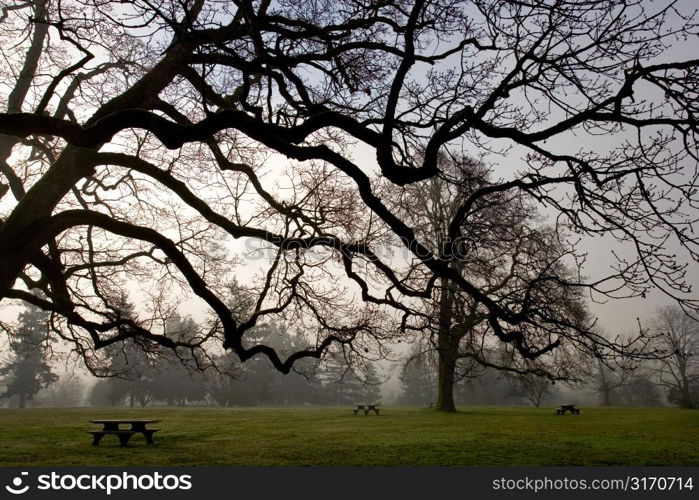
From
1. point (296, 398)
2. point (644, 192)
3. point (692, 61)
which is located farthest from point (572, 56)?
point (296, 398)

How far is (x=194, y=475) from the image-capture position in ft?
24.5

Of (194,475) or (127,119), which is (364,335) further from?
(127,119)

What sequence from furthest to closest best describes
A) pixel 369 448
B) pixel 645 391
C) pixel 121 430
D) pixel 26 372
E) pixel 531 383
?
1. pixel 645 391
2. pixel 26 372
3. pixel 121 430
4. pixel 369 448
5. pixel 531 383

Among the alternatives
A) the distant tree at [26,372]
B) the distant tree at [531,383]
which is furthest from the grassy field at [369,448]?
the distant tree at [26,372]

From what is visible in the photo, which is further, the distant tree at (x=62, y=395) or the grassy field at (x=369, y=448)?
the distant tree at (x=62, y=395)

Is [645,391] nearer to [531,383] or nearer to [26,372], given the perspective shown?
[531,383]

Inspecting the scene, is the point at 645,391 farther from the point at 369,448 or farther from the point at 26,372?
the point at 26,372

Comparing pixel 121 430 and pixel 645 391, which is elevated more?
pixel 121 430

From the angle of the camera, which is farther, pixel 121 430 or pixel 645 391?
pixel 645 391

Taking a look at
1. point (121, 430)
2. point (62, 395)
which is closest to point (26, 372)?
point (62, 395)

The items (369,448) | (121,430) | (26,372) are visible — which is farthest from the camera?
(26,372)

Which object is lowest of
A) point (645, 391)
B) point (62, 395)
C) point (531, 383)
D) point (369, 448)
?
point (62, 395)

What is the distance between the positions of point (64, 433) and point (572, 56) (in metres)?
17.8

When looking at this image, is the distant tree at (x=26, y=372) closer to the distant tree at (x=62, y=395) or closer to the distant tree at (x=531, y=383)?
the distant tree at (x=62, y=395)
